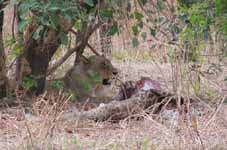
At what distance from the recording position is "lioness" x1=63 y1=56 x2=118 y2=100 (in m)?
5.82

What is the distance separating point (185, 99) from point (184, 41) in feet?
3.15

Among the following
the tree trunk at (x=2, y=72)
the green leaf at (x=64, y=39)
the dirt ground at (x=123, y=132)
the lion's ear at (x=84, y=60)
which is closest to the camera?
the dirt ground at (x=123, y=132)

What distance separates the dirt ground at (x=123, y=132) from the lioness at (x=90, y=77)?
4.18ft

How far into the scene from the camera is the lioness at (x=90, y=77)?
582 centimetres

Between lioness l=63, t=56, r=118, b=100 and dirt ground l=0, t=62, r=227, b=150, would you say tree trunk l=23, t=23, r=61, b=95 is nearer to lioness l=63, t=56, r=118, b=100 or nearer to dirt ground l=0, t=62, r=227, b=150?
lioness l=63, t=56, r=118, b=100

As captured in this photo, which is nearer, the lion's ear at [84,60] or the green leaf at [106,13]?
the green leaf at [106,13]

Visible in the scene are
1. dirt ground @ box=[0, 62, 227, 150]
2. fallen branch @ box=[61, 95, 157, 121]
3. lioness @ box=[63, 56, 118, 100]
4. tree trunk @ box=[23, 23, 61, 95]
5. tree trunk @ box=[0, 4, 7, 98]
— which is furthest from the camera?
lioness @ box=[63, 56, 118, 100]

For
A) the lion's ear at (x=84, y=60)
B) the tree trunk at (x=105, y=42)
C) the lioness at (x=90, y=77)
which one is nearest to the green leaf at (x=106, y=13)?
the tree trunk at (x=105, y=42)

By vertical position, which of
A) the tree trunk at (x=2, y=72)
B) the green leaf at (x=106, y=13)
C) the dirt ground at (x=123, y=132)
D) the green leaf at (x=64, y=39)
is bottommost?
the dirt ground at (x=123, y=132)

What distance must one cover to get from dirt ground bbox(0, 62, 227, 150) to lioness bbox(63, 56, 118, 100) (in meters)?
1.27

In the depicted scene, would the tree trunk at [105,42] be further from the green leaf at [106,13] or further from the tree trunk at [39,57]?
the green leaf at [106,13]

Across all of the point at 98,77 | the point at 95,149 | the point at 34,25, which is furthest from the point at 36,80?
the point at 95,149

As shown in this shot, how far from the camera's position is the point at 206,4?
182 inches

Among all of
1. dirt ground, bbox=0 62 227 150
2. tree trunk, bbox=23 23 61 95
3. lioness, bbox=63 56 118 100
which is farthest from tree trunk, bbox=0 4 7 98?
dirt ground, bbox=0 62 227 150
